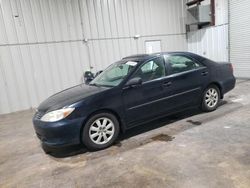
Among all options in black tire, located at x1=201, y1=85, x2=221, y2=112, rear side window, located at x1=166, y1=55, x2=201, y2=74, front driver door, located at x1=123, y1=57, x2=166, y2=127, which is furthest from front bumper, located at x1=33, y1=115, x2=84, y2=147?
black tire, located at x1=201, y1=85, x2=221, y2=112

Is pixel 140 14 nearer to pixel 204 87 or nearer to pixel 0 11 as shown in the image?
pixel 0 11

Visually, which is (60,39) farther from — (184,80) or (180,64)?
(184,80)

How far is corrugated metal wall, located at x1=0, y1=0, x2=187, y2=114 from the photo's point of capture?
23.1 feet

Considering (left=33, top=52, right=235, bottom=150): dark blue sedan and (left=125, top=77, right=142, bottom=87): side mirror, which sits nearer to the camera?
(left=33, top=52, right=235, bottom=150): dark blue sedan

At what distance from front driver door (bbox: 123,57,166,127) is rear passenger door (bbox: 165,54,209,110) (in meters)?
0.18

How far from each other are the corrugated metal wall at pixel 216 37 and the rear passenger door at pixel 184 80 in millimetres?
5222

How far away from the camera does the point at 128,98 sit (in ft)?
12.0

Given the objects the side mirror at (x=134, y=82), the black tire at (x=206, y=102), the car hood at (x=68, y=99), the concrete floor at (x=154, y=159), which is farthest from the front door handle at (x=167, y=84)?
the car hood at (x=68, y=99)

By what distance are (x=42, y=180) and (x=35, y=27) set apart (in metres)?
5.85

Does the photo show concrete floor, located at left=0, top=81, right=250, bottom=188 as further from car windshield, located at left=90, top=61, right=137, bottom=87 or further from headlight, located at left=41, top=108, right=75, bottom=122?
car windshield, located at left=90, top=61, right=137, bottom=87

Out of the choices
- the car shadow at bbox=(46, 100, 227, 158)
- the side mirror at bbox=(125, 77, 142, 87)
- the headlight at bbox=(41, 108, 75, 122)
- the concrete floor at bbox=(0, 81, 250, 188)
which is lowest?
the car shadow at bbox=(46, 100, 227, 158)

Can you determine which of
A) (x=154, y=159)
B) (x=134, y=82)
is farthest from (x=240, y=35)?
(x=154, y=159)

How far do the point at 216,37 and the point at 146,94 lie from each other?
263 inches

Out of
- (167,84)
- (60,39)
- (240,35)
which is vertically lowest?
(167,84)
